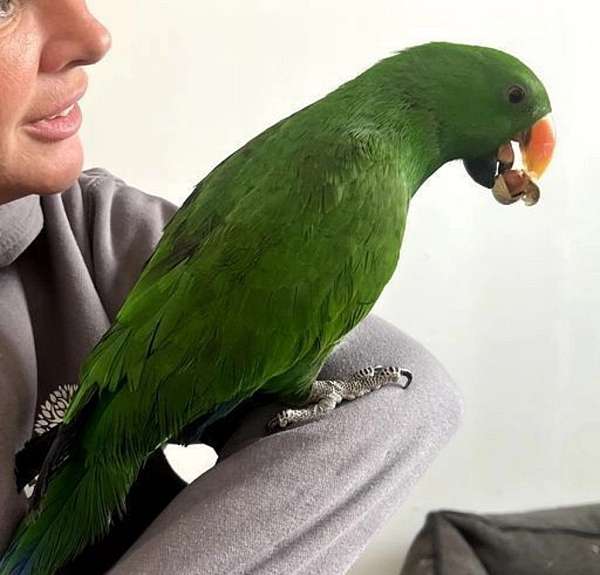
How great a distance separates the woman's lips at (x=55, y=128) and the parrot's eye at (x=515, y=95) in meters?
0.27

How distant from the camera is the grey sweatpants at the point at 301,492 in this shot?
1.44 ft

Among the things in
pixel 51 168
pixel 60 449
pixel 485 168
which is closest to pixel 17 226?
pixel 51 168

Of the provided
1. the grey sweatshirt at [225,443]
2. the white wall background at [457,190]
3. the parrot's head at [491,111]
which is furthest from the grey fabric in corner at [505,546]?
the parrot's head at [491,111]

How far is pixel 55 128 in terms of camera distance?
538mm

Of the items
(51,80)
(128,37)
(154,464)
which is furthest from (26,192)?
(128,37)

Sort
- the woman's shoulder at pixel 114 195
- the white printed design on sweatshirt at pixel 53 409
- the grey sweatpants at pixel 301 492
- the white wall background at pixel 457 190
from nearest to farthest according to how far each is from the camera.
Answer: the grey sweatpants at pixel 301 492 < the white printed design on sweatshirt at pixel 53 409 < the woman's shoulder at pixel 114 195 < the white wall background at pixel 457 190

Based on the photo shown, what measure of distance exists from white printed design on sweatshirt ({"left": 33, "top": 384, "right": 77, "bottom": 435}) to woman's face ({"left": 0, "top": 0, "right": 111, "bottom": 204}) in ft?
0.46

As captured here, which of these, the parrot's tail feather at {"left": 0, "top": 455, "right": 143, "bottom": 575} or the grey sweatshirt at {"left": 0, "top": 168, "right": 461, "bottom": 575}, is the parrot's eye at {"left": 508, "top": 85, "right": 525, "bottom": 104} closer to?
the grey sweatshirt at {"left": 0, "top": 168, "right": 461, "bottom": 575}

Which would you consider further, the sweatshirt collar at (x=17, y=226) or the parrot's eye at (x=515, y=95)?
the sweatshirt collar at (x=17, y=226)

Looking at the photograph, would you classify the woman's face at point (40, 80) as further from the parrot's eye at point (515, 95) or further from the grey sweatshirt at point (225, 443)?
the parrot's eye at point (515, 95)

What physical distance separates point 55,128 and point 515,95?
282 mm

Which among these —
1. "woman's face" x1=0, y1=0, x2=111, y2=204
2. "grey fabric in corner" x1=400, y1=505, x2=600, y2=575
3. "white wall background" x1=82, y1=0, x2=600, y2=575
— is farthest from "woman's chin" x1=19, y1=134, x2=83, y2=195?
"grey fabric in corner" x1=400, y1=505, x2=600, y2=575

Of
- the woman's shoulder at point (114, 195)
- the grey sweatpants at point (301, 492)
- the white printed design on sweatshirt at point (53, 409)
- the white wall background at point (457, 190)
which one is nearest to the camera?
the grey sweatpants at point (301, 492)

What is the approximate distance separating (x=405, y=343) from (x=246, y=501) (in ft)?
0.58
